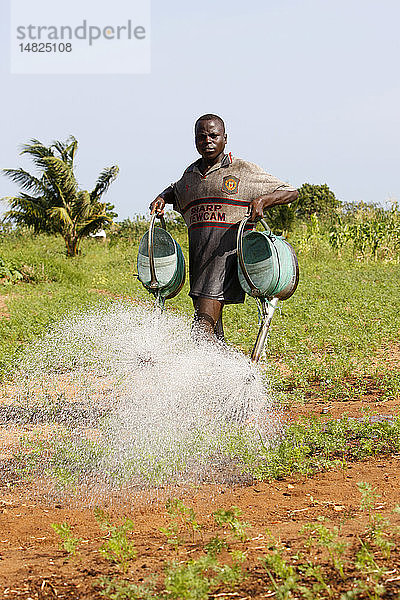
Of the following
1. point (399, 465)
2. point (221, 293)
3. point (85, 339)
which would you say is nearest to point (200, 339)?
point (221, 293)

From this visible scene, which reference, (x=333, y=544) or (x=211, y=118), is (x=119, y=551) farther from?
(x=211, y=118)

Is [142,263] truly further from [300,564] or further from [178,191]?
[300,564]

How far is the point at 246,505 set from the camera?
346 centimetres

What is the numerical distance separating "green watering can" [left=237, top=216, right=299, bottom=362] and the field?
0.71m

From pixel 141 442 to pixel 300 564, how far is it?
1.83 meters

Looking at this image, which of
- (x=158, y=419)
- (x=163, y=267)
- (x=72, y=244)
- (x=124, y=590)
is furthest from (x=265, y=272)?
(x=72, y=244)

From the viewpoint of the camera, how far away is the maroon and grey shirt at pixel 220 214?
4695 mm

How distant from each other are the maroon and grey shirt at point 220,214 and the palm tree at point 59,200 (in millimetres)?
17569

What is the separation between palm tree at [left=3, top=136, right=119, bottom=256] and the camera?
22.1 m

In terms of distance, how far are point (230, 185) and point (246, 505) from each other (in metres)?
2.15

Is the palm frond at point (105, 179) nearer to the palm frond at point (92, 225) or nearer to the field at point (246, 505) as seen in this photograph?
the palm frond at point (92, 225)

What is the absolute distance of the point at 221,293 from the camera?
476 cm

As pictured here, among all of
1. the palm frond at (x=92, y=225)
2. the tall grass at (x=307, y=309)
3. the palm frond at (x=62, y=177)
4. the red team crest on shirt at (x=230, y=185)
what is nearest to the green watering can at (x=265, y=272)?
the red team crest on shirt at (x=230, y=185)

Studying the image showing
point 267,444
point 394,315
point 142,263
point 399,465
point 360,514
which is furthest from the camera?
point 394,315
